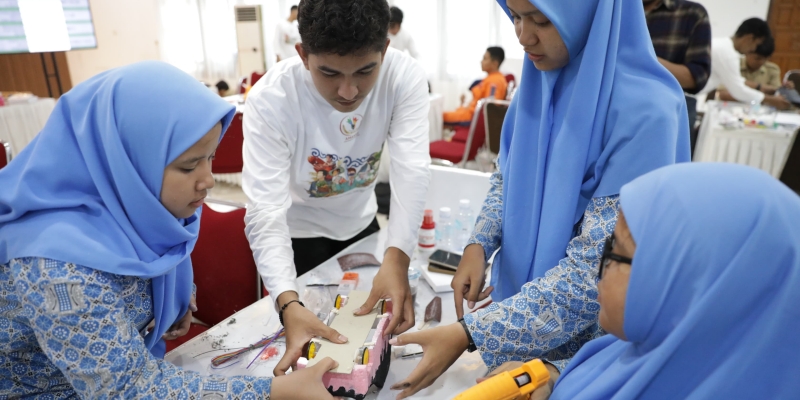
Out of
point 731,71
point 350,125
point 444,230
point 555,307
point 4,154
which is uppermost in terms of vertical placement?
point 350,125

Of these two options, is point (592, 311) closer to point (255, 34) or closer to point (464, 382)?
point (464, 382)

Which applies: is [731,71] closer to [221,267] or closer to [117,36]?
[221,267]

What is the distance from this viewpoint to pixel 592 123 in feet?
3.20

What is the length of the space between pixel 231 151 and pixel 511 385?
3178 mm

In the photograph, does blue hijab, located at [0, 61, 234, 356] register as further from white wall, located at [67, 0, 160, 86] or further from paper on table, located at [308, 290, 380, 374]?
white wall, located at [67, 0, 160, 86]

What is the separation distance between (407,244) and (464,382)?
446mm

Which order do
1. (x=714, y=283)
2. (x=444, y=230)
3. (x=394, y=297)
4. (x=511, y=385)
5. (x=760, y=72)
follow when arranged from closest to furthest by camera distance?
(x=714, y=283), (x=511, y=385), (x=394, y=297), (x=444, y=230), (x=760, y=72)

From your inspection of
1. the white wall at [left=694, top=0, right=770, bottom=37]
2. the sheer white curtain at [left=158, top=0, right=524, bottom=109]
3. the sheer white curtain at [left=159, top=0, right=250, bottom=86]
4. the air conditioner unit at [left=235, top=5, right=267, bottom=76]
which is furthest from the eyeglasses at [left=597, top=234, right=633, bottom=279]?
the sheer white curtain at [left=159, top=0, right=250, bottom=86]

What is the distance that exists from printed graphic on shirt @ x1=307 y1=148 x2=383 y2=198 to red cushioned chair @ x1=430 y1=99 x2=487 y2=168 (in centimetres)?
217

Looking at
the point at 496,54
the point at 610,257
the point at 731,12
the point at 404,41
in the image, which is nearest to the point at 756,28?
the point at 731,12

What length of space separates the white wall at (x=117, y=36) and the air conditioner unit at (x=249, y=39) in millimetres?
1480

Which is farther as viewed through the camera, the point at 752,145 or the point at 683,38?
the point at 752,145

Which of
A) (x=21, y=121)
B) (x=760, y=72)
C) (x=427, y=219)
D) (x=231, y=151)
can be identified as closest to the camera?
(x=427, y=219)

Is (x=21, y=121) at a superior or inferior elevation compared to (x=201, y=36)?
inferior
